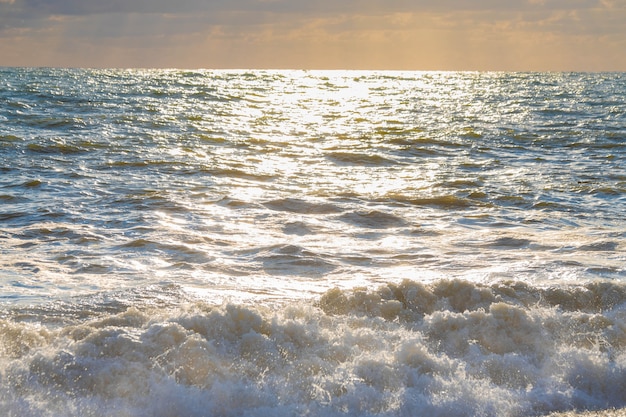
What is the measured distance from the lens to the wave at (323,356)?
5.10m

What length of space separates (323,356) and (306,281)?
6.76 feet

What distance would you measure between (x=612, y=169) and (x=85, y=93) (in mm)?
22811

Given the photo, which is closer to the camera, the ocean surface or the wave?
the wave

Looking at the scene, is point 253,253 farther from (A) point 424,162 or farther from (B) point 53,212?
(A) point 424,162

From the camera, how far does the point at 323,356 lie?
18.7 feet

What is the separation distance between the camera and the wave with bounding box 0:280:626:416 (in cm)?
510

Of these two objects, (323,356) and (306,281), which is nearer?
(323,356)

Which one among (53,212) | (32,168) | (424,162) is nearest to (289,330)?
(53,212)

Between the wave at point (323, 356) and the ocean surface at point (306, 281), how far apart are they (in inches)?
0.7

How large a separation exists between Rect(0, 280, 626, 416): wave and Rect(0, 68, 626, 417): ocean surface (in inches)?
0.7

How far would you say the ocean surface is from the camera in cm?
526

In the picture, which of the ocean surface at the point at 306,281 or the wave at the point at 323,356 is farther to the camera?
the ocean surface at the point at 306,281

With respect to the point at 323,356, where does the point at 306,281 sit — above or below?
above

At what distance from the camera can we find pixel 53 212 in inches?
423
